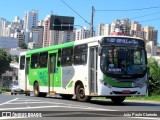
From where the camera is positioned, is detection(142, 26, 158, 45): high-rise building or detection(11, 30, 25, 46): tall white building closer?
detection(142, 26, 158, 45): high-rise building

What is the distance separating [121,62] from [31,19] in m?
99.9

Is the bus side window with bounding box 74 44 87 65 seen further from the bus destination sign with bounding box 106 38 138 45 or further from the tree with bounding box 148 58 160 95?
the tree with bounding box 148 58 160 95

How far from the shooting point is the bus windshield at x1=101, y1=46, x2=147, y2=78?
19016 mm

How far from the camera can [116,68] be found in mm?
19016

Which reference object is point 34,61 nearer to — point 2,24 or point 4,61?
point 4,61

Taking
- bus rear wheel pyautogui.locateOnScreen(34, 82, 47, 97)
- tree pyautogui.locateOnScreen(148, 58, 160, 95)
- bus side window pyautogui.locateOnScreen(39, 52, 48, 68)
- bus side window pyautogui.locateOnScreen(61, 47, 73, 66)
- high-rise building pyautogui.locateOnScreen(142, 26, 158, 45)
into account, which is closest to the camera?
bus side window pyautogui.locateOnScreen(61, 47, 73, 66)

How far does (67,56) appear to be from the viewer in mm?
22609

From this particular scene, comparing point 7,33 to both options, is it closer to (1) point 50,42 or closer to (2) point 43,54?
(1) point 50,42

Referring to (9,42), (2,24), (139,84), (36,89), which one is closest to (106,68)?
(139,84)

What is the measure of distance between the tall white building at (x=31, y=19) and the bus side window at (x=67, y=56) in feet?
291

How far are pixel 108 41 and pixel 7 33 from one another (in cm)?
11260

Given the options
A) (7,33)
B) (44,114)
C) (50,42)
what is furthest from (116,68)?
(7,33)

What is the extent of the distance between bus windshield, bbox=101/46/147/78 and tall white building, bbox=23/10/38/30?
92.8 metres

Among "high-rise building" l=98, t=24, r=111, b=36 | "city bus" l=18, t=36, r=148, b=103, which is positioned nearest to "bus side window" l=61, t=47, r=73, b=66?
"city bus" l=18, t=36, r=148, b=103
